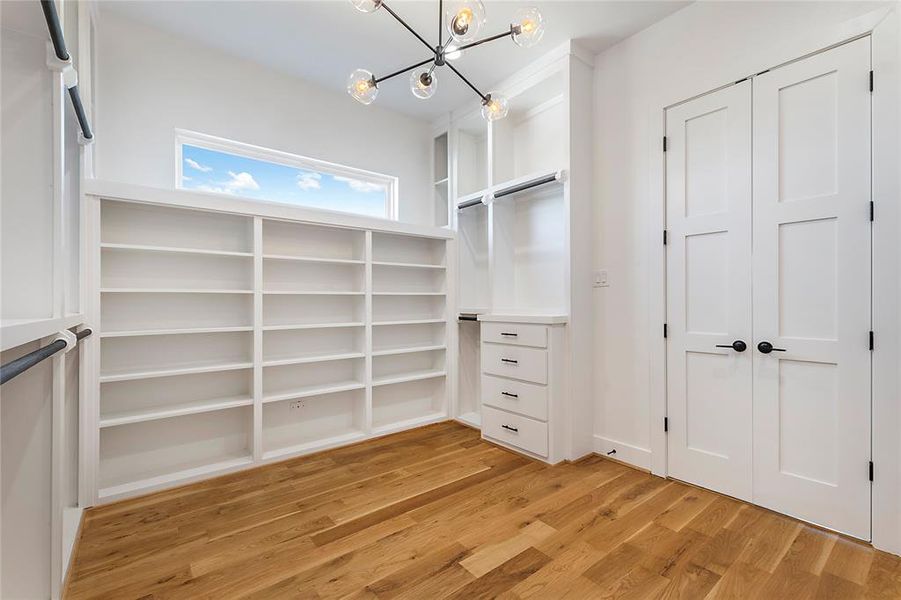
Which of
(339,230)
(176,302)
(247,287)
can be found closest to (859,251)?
(339,230)

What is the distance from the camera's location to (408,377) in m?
3.73

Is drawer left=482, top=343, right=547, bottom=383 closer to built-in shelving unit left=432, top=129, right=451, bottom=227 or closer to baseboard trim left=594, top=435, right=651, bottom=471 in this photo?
baseboard trim left=594, top=435, right=651, bottom=471

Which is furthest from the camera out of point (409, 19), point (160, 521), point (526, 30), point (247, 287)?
point (247, 287)

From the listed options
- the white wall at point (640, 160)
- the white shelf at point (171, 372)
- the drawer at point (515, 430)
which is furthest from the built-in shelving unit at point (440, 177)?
the white shelf at point (171, 372)

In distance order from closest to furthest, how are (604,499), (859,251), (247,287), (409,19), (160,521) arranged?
(859,251) < (160,521) < (604,499) < (409,19) < (247,287)

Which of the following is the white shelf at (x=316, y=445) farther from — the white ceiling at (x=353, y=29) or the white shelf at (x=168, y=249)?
the white ceiling at (x=353, y=29)

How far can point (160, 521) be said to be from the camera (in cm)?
217

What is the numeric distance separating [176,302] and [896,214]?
4149 mm

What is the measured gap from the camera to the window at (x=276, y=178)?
3.14m

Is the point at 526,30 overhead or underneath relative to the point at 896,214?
overhead

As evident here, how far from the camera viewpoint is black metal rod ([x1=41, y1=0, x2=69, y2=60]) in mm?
1238

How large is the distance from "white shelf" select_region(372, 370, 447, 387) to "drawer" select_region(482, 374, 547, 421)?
0.64m

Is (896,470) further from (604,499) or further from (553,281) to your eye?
(553,281)

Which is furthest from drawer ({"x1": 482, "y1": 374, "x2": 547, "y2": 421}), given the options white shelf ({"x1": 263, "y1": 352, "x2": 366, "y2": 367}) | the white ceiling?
the white ceiling
